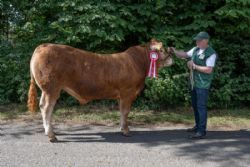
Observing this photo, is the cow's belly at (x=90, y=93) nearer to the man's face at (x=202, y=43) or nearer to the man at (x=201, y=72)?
the man at (x=201, y=72)

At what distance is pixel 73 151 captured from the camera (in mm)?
6711

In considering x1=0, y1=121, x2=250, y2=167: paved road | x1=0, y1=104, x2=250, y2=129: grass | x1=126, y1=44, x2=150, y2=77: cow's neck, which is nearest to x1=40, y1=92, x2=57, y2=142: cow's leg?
x1=0, y1=121, x2=250, y2=167: paved road

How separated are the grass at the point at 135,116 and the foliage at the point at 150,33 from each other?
0.36m

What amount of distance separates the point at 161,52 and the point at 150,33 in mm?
2509

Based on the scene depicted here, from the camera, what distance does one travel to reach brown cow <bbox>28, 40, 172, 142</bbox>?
7.23 meters

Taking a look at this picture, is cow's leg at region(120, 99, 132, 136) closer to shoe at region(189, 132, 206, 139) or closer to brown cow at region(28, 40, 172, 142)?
brown cow at region(28, 40, 172, 142)

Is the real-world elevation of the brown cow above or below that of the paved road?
above

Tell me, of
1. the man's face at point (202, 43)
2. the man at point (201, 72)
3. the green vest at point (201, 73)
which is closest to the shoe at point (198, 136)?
the man at point (201, 72)

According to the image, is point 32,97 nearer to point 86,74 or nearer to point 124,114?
point 86,74

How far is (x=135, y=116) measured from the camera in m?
9.47

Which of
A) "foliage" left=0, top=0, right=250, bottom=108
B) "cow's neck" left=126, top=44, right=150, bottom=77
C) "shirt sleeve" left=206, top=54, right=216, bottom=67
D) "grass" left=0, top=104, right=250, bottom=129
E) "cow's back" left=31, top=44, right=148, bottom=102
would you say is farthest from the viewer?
"foliage" left=0, top=0, right=250, bottom=108

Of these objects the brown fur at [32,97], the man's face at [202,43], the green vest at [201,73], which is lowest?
the brown fur at [32,97]

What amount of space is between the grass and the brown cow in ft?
4.16

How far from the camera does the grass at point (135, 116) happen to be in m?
8.93
